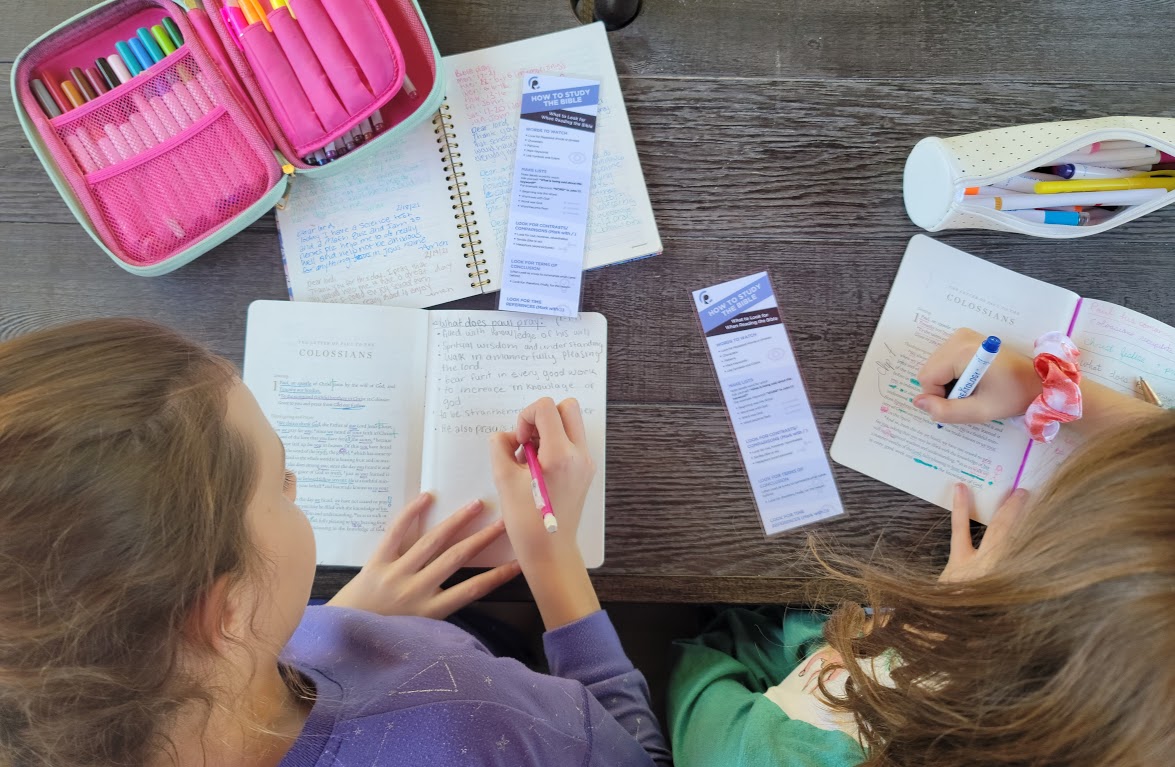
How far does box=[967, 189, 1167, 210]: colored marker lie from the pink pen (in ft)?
1.58

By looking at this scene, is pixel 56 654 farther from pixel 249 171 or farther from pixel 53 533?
pixel 249 171

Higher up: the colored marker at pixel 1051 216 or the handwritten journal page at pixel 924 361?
the colored marker at pixel 1051 216

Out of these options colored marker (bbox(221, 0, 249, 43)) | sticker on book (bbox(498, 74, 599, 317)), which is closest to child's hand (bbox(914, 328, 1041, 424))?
sticker on book (bbox(498, 74, 599, 317))

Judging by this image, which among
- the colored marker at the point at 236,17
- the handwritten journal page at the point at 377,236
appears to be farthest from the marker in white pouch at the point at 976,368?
the colored marker at the point at 236,17

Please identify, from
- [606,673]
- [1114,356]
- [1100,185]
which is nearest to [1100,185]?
[1100,185]

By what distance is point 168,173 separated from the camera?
693 millimetres

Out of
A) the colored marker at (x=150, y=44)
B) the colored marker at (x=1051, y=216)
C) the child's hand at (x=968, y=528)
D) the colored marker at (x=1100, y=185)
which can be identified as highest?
the colored marker at (x=150, y=44)

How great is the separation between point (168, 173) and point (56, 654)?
0.46 m

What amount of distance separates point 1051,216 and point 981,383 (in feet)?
0.57

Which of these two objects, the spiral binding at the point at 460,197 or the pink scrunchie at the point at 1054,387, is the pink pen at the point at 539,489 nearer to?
the spiral binding at the point at 460,197

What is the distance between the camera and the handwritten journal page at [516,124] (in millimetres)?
769

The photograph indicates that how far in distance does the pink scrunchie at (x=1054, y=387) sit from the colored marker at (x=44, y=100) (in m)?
0.96

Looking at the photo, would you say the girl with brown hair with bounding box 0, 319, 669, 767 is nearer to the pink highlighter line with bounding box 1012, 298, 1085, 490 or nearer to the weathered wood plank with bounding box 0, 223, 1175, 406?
the weathered wood plank with bounding box 0, 223, 1175, 406

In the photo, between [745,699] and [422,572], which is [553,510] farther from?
[745,699]
